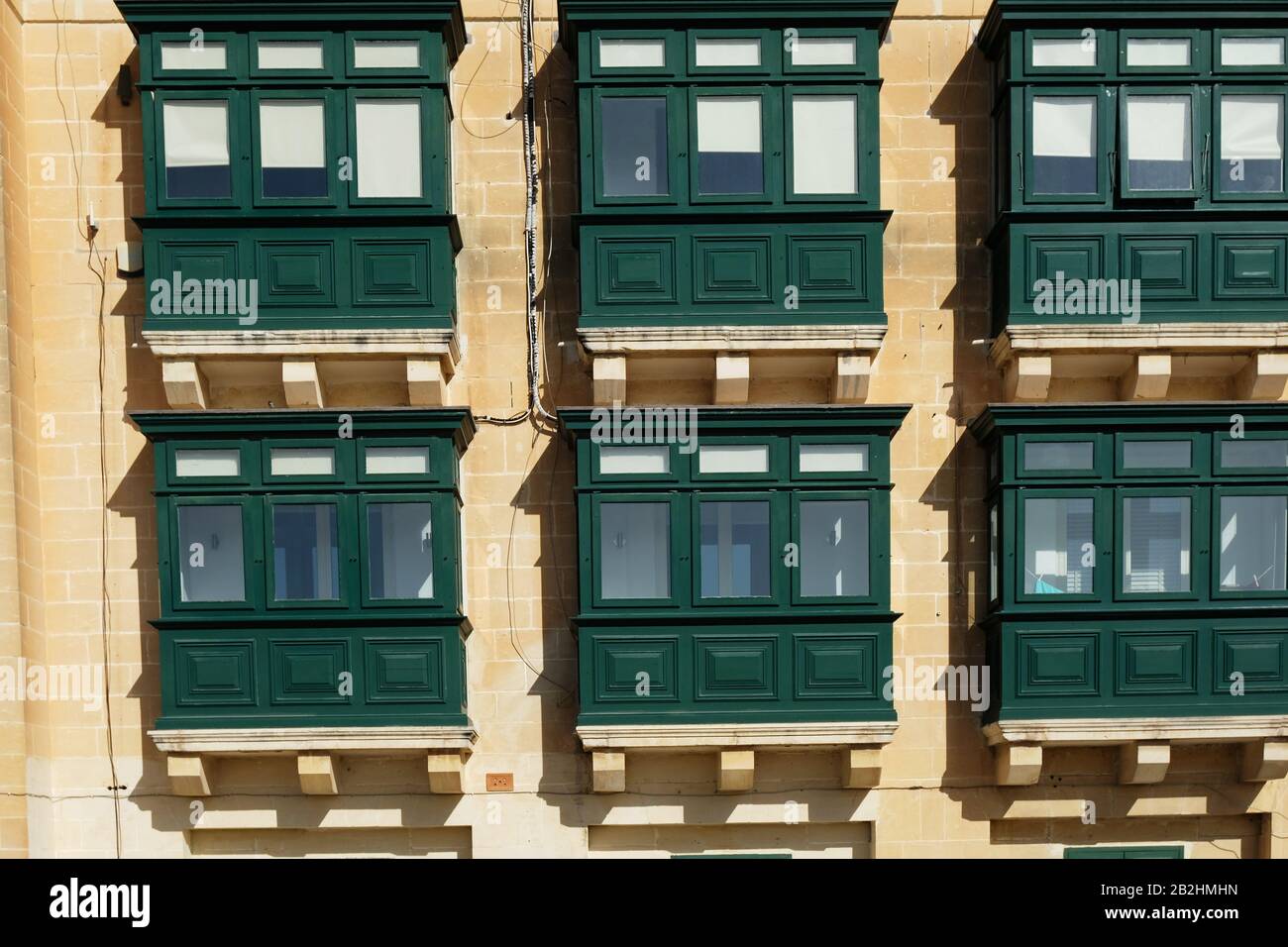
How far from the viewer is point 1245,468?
1388 centimetres

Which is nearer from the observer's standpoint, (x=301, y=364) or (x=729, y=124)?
(x=301, y=364)

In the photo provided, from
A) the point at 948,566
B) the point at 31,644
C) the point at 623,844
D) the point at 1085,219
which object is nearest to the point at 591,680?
the point at 623,844

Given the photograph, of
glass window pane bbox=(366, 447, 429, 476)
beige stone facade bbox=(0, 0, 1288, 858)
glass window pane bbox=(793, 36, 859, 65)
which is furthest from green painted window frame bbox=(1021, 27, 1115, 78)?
glass window pane bbox=(366, 447, 429, 476)

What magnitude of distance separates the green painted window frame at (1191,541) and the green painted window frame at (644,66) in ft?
21.6

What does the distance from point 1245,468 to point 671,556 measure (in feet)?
20.5

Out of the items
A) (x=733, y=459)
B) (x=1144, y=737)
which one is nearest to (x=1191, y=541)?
(x=1144, y=737)

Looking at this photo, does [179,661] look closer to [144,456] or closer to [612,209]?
[144,456]

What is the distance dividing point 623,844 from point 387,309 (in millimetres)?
6327

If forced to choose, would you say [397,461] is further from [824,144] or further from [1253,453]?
[1253,453]

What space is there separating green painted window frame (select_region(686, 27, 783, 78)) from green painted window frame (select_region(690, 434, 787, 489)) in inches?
154

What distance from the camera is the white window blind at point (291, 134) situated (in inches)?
543

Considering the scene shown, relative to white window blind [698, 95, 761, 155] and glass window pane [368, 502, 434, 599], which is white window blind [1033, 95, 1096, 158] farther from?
glass window pane [368, 502, 434, 599]

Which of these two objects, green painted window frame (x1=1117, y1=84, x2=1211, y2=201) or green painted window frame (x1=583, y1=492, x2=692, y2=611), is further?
green painted window frame (x1=1117, y1=84, x2=1211, y2=201)

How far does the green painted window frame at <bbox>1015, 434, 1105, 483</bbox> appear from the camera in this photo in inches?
543
